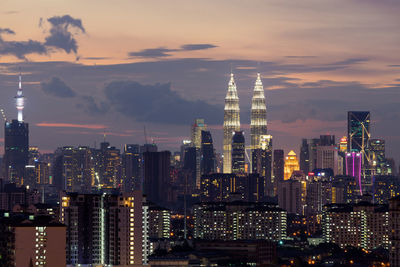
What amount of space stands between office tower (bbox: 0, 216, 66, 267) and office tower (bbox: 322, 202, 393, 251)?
64.1m

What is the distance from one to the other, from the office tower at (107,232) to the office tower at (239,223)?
53.7 metres

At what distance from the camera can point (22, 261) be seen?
81.8 meters

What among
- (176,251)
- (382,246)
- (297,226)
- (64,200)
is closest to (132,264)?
(64,200)

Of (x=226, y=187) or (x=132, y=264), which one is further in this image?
(x=226, y=187)

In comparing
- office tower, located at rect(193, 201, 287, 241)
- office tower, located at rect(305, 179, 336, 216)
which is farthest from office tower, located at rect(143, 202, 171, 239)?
office tower, located at rect(305, 179, 336, 216)

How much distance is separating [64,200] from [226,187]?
10165 centimetres

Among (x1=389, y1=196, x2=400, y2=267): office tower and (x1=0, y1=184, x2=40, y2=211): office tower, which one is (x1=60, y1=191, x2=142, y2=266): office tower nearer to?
(x1=389, y1=196, x2=400, y2=267): office tower

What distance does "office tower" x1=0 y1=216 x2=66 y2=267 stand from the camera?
81625 mm

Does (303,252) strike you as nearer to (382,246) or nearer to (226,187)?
(382,246)

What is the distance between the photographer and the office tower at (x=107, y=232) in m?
90.6

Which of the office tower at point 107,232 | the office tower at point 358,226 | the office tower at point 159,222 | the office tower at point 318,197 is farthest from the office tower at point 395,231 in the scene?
the office tower at point 318,197

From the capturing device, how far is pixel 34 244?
8200 centimetres

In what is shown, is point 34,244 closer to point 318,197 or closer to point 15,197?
point 15,197

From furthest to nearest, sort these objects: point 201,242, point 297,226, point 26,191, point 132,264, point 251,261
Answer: point 297,226, point 26,191, point 201,242, point 251,261, point 132,264
